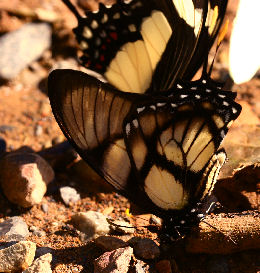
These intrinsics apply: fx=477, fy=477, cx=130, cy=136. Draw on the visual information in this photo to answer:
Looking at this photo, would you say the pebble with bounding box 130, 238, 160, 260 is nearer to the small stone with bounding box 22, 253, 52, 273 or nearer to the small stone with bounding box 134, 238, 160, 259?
the small stone with bounding box 134, 238, 160, 259

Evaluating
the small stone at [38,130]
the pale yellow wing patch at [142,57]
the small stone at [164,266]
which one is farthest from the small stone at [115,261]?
the small stone at [38,130]

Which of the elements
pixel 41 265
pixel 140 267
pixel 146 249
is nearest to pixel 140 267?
pixel 140 267

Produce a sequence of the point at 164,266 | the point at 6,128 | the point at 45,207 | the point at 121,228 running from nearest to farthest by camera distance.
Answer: the point at 164,266
the point at 121,228
the point at 45,207
the point at 6,128

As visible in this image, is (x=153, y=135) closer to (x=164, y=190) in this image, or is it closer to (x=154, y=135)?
(x=154, y=135)

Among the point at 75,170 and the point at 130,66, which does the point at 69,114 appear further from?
the point at 130,66

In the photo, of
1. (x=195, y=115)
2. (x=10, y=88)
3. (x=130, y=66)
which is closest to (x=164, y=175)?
(x=195, y=115)
